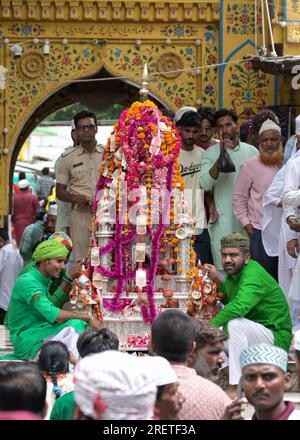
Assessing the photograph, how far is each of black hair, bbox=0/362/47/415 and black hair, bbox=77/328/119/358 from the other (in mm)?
1767

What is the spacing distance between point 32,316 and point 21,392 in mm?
4187

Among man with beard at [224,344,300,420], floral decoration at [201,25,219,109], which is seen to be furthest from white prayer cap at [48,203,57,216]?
man with beard at [224,344,300,420]

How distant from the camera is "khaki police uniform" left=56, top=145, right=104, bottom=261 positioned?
37.2ft

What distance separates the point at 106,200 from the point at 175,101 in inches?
231

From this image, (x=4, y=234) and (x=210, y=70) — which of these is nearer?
(x=4, y=234)

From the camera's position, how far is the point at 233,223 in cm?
1082

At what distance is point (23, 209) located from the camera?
19000 millimetres

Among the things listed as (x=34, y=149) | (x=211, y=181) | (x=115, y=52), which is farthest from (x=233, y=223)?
(x=34, y=149)

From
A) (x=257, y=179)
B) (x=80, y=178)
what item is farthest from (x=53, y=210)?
(x=257, y=179)

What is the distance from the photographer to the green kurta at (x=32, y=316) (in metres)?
8.71

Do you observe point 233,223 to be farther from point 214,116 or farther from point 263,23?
point 263,23

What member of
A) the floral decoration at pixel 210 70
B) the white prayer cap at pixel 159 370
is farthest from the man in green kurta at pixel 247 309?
the floral decoration at pixel 210 70

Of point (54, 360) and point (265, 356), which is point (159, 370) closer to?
point (265, 356)

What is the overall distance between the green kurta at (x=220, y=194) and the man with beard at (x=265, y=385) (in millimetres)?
5222
